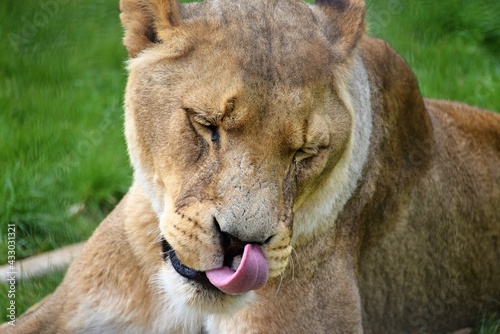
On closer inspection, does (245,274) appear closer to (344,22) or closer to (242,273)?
(242,273)

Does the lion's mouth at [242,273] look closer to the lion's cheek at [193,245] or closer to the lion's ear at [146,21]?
the lion's cheek at [193,245]

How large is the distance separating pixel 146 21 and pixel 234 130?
64 centimetres

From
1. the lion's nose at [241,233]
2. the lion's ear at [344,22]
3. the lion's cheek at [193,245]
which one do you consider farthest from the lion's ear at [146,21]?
the lion's nose at [241,233]

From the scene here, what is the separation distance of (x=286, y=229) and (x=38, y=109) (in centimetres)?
366

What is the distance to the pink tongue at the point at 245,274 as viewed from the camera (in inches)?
118

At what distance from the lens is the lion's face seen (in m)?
3.06

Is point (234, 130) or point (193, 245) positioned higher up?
point (234, 130)

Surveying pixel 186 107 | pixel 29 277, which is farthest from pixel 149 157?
pixel 29 277

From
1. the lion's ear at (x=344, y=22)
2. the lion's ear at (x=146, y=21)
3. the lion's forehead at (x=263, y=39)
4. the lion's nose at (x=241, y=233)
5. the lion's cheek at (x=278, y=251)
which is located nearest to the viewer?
the lion's nose at (x=241, y=233)

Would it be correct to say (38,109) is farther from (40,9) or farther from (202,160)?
(202,160)

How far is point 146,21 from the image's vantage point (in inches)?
137

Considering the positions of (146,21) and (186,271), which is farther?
(146,21)

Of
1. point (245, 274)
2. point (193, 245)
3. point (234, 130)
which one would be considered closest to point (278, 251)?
point (245, 274)

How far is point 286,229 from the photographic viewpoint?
3.14 m
